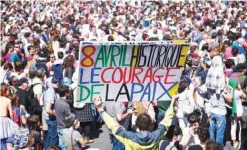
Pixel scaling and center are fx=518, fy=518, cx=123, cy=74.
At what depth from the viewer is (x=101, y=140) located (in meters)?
9.39

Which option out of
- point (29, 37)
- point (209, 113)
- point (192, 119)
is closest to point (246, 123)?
point (209, 113)

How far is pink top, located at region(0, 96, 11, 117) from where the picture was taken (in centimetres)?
714

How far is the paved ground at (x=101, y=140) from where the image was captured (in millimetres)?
9028

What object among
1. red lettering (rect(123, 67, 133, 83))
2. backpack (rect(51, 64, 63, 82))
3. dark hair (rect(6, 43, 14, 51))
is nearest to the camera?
red lettering (rect(123, 67, 133, 83))

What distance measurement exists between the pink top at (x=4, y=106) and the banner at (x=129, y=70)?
6.73ft

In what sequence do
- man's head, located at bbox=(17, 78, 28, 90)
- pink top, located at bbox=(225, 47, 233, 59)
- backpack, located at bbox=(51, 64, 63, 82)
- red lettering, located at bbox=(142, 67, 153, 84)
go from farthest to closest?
pink top, located at bbox=(225, 47, 233, 59) < backpack, located at bbox=(51, 64, 63, 82) < man's head, located at bbox=(17, 78, 28, 90) < red lettering, located at bbox=(142, 67, 153, 84)

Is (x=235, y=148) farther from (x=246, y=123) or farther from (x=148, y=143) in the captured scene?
(x=148, y=143)

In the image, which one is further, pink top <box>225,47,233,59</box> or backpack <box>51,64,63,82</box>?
pink top <box>225,47,233,59</box>

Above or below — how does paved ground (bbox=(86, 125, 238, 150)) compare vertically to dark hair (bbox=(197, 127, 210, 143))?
below

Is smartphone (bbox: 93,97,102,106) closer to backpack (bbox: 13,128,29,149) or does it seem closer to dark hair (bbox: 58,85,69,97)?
backpack (bbox: 13,128,29,149)

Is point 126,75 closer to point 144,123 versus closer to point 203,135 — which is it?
point 144,123

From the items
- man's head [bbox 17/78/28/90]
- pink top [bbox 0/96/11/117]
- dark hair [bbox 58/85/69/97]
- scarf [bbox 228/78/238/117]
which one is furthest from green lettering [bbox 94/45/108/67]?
scarf [bbox 228/78/238/117]

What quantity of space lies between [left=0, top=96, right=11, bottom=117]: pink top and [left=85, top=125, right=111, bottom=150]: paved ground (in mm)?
2207

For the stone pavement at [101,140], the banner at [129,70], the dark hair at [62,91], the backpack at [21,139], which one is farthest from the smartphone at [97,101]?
the stone pavement at [101,140]
